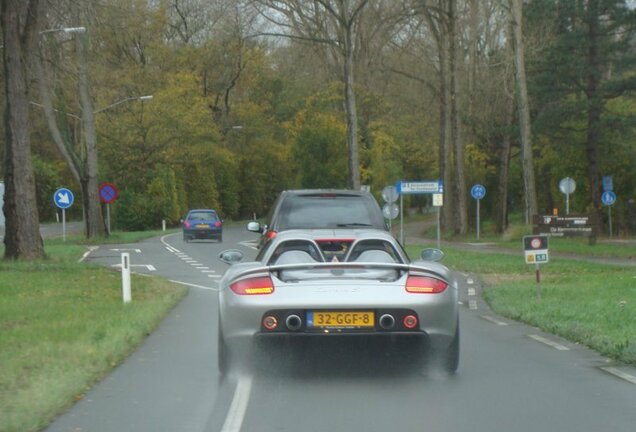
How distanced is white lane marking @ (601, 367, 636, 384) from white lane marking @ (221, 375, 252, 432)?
324cm

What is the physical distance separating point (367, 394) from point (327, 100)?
60.5 metres

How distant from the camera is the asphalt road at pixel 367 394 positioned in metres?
7.62

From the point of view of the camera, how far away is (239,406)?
27.3 feet

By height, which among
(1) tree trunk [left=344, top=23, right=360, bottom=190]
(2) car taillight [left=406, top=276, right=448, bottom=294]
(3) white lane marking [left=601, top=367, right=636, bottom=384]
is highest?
(1) tree trunk [left=344, top=23, right=360, bottom=190]

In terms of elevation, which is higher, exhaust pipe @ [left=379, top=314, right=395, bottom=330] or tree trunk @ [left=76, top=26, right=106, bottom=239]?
tree trunk @ [left=76, top=26, right=106, bottom=239]

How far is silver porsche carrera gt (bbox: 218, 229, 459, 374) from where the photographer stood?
913 centimetres

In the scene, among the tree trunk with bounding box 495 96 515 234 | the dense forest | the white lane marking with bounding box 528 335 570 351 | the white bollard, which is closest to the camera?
the white lane marking with bounding box 528 335 570 351

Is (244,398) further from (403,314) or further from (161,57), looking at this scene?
(161,57)

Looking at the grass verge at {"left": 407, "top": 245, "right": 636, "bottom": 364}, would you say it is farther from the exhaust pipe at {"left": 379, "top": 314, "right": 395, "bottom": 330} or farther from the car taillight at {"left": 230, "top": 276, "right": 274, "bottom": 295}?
the car taillight at {"left": 230, "top": 276, "right": 274, "bottom": 295}

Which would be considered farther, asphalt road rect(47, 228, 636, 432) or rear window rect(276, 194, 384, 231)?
rear window rect(276, 194, 384, 231)

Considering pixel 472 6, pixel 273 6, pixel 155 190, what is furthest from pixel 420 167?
pixel 273 6

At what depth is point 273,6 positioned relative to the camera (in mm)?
40125

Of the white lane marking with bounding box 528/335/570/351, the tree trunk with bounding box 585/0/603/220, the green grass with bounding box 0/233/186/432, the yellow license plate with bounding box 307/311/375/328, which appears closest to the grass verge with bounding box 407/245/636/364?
the white lane marking with bounding box 528/335/570/351

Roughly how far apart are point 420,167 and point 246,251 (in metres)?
37.8
